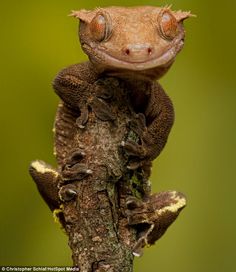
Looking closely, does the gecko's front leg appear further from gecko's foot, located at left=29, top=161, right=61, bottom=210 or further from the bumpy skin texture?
gecko's foot, located at left=29, top=161, right=61, bottom=210

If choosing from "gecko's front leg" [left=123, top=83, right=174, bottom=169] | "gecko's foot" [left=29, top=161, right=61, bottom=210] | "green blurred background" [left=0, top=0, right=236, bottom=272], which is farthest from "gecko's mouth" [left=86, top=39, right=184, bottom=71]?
"green blurred background" [left=0, top=0, right=236, bottom=272]

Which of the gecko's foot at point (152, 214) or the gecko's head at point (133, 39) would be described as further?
the gecko's foot at point (152, 214)

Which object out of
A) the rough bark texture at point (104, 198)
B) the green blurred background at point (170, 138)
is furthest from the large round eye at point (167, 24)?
the green blurred background at point (170, 138)

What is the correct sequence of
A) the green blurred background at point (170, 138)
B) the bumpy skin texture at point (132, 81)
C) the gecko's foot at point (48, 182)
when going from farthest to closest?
the green blurred background at point (170, 138) → the gecko's foot at point (48, 182) → the bumpy skin texture at point (132, 81)

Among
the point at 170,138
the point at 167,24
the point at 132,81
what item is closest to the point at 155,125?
the point at 132,81

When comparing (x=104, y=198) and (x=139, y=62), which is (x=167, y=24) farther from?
(x=104, y=198)

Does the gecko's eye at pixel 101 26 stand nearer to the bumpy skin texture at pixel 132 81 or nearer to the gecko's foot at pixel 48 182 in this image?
the bumpy skin texture at pixel 132 81
